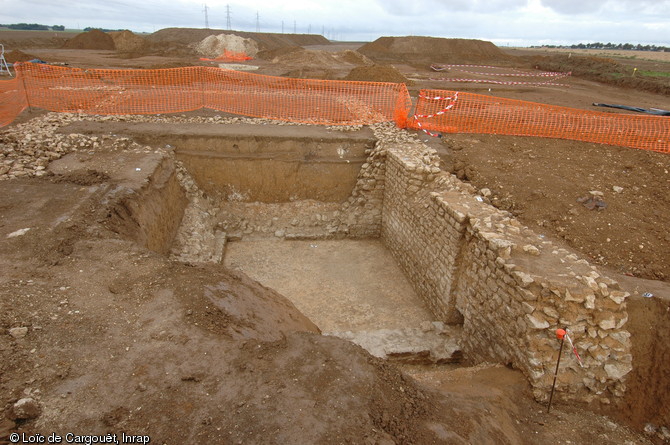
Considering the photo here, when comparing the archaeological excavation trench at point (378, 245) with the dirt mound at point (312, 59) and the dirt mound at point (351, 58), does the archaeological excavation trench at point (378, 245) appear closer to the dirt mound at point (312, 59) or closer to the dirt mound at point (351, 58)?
the dirt mound at point (312, 59)

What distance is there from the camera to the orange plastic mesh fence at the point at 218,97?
10.4 meters

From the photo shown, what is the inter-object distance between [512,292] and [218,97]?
988cm

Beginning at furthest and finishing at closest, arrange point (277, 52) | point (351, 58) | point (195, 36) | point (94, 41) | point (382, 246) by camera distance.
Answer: point (195, 36)
point (94, 41)
point (277, 52)
point (351, 58)
point (382, 246)

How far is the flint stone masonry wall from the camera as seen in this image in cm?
403

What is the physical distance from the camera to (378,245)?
9164mm

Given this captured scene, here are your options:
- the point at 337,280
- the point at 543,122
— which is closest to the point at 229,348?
the point at 337,280

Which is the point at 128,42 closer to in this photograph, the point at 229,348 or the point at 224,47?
the point at 224,47

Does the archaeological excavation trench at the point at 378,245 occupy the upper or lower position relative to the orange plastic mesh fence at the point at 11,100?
lower

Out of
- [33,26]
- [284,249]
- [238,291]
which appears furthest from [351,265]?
[33,26]

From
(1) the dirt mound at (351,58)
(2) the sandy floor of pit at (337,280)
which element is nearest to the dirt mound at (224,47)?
(1) the dirt mound at (351,58)

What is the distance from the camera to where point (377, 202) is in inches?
360

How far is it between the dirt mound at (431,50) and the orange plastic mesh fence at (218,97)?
→ 24165mm

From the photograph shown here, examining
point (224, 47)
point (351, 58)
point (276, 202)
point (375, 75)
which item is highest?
point (224, 47)

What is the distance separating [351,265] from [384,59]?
30113 millimetres
